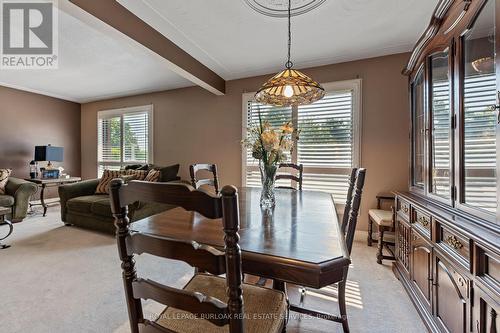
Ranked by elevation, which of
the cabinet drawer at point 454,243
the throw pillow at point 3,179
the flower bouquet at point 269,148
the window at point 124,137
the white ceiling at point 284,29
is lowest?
the cabinet drawer at point 454,243

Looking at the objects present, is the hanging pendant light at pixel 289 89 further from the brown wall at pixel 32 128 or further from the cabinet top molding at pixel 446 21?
the brown wall at pixel 32 128

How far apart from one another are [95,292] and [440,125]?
10.0ft

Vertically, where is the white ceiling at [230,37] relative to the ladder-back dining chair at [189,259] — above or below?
above

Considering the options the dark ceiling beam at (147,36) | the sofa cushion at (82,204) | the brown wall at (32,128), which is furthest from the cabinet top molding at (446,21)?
the brown wall at (32,128)

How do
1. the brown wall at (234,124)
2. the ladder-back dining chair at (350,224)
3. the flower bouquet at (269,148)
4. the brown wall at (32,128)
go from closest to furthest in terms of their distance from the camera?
the ladder-back dining chair at (350,224)
the flower bouquet at (269,148)
the brown wall at (234,124)
the brown wall at (32,128)

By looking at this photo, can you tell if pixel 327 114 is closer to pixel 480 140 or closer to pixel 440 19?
pixel 440 19

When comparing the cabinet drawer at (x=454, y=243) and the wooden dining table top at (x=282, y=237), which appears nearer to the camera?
the wooden dining table top at (x=282, y=237)

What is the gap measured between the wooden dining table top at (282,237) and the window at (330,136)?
173cm

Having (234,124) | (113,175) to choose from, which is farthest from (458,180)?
(113,175)

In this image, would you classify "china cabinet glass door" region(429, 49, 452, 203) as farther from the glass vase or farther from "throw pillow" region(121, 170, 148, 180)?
"throw pillow" region(121, 170, 148, 180)

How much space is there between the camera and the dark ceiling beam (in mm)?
1834

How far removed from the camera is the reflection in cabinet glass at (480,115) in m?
1.18

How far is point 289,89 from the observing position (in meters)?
2.04

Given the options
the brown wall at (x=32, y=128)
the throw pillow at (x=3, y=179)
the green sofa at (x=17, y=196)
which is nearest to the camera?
the green sofa at (x=17, y=196)
